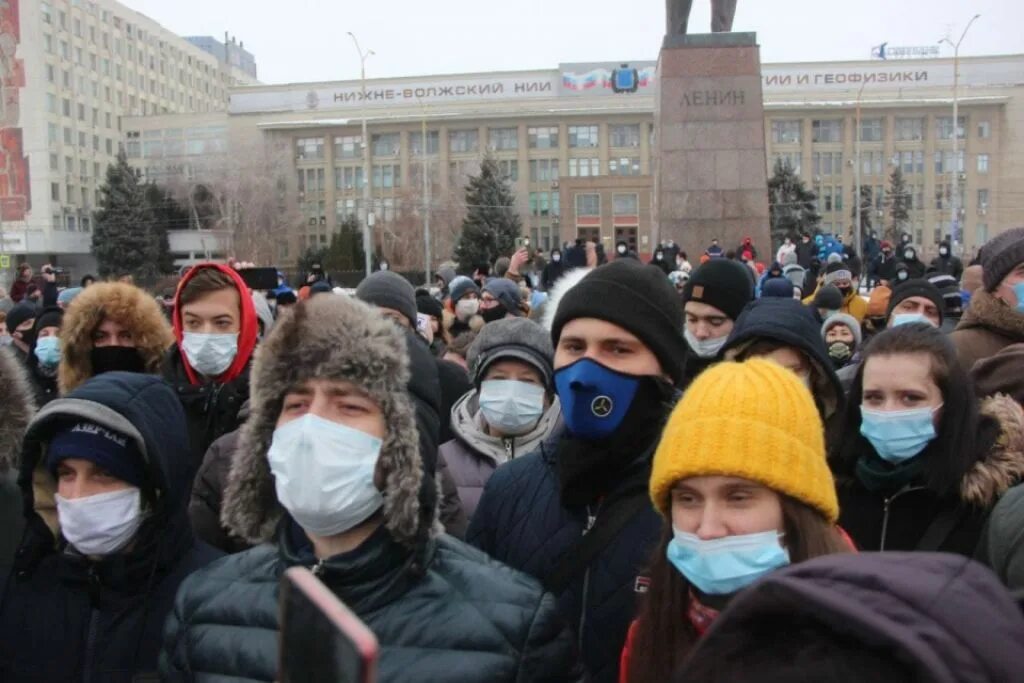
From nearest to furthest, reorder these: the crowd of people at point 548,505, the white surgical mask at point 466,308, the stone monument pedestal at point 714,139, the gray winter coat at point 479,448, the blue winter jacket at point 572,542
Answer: the crowd of people at point 548,505 → the blue winter jacket at point 572,542 → the gray winter coat at point 479,448 → the white surgical mask at point 466,308 → the stone monument pedestal at point 714,139

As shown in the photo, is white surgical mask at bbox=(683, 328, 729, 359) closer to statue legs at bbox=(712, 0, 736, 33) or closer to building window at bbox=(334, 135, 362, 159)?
statue legs at bbox=(712, 0, 736, 33)

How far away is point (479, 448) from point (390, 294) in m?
1.64

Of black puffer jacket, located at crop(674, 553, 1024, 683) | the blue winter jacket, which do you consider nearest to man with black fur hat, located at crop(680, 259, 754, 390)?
the blue winter jacket

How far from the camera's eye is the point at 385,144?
85.1 metres

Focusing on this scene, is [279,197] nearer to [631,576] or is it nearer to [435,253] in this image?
[435,253]

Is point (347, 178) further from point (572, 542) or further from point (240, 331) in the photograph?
point (572, 542)

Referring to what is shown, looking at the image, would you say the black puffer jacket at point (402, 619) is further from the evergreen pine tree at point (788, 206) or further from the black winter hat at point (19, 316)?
the evergreen pine tree at point (788, 206)

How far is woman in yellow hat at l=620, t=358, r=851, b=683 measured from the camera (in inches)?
83.7

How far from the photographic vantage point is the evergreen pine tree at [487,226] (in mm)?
46875

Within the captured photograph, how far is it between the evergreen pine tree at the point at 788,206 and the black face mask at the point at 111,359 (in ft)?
173

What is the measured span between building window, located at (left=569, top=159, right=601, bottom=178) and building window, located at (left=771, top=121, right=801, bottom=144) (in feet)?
45.9

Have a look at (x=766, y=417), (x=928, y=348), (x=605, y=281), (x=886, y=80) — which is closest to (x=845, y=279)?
(x=928, y=348)

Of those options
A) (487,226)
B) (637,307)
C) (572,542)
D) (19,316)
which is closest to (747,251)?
(19,316)

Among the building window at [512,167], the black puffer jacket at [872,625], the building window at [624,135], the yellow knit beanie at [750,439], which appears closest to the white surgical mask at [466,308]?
the yellow knit beanie at [750,439]
